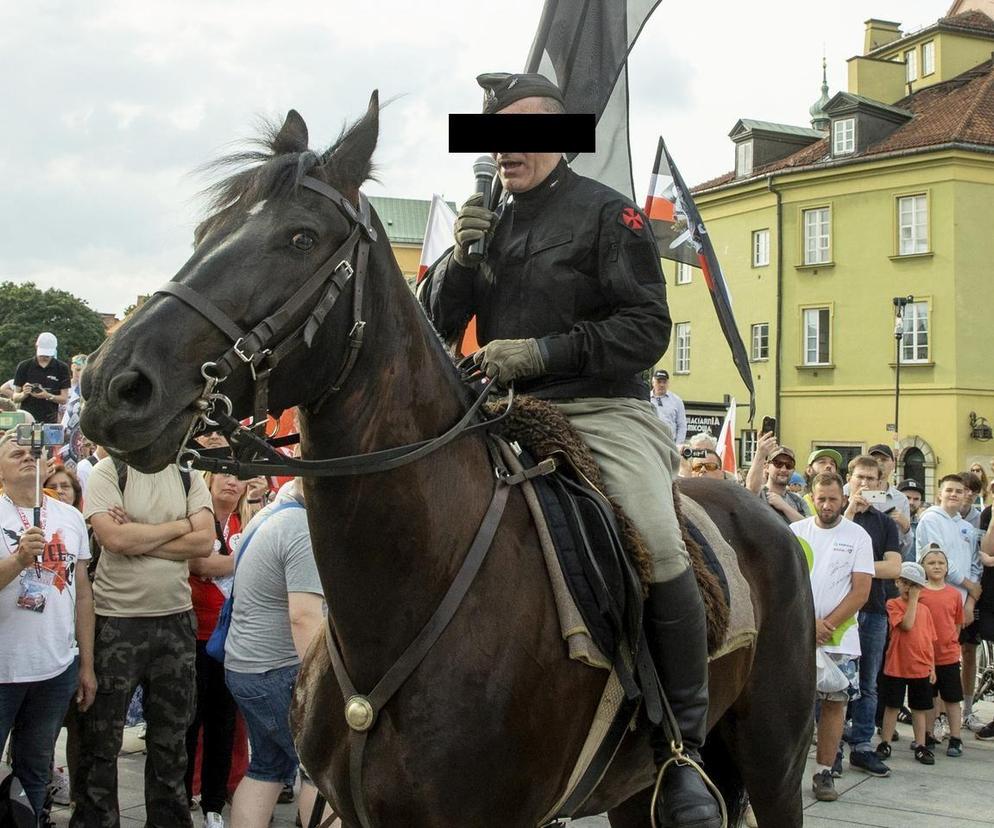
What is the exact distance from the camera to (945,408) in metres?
39.8

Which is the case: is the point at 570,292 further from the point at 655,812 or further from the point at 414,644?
the point at 655,812

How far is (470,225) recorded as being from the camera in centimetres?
368

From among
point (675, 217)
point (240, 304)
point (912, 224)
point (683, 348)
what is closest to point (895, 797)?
point (675, 217)

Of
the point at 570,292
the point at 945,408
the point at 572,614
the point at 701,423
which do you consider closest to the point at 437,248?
the point at 570,292

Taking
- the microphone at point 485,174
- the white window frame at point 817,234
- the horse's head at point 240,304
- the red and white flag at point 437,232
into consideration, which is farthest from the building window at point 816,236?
the horse's head at point 240,304

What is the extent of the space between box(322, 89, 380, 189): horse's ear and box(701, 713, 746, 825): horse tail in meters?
3.03

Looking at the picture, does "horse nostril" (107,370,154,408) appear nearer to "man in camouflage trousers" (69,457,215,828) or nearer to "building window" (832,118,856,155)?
"man in camouflage trousers" (69,457,215,828)

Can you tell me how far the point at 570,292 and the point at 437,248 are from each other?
6.76m

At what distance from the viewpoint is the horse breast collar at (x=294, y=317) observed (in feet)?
8.70

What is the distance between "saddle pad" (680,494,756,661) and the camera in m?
4.26

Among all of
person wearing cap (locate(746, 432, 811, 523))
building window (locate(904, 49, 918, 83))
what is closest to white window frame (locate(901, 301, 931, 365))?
building window (locate(904, 49, 918, 83))

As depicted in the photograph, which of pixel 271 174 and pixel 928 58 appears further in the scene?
pixel 928 58

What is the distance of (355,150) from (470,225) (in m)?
0.71

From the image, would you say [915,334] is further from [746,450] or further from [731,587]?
[731,587]
